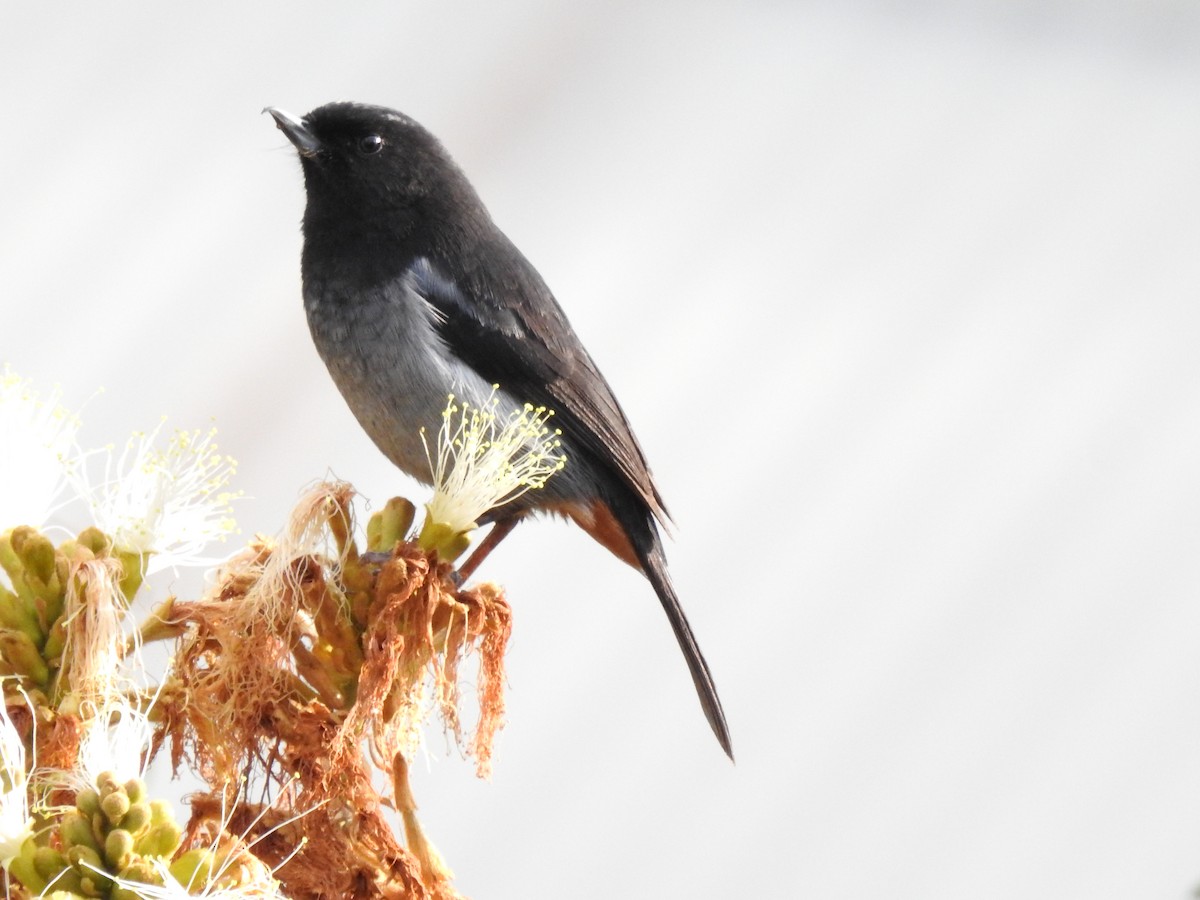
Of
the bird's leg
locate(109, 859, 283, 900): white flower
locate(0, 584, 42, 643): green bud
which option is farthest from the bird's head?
locate(109, 859, 283, 900): white flower

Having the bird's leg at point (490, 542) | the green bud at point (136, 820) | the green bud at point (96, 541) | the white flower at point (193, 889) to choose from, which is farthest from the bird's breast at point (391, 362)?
the green bud at point (136, 820)

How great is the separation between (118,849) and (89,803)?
78 mm

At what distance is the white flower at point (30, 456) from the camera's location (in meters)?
1.76

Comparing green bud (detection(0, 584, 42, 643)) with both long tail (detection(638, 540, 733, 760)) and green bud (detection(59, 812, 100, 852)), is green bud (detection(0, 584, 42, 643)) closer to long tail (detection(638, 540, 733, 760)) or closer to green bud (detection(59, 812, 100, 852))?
green bud (detection(59, 812, 100, 852))

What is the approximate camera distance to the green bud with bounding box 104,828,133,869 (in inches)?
A: 54.4

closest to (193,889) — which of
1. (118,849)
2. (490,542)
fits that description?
(118,849)

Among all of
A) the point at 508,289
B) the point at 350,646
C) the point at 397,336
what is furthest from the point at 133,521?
the point at 508,289

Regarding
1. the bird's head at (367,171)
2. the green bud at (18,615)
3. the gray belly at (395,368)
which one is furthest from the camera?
the bird's head at (367,171)

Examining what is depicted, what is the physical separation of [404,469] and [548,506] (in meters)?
0.40

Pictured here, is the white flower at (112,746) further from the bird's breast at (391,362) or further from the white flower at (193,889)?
the bird's breast at (391,362)

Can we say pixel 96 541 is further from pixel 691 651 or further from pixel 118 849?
pixel 691 651

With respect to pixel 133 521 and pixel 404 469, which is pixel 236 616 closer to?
pixel 133 521

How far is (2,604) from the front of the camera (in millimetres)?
1643

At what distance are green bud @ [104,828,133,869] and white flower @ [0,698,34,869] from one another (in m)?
0.11
